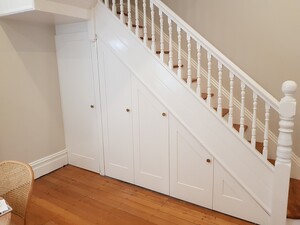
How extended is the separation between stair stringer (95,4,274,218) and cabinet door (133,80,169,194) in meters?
0.14

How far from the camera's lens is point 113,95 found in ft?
9.46

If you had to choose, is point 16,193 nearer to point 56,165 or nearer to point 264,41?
point 56,165

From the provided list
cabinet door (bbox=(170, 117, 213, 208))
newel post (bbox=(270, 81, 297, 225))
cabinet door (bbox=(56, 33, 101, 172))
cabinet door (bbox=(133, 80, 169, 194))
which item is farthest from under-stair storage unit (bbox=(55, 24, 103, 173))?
newel post (bbox=(270, 81, 297, 225))

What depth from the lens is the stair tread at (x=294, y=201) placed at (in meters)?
2.04

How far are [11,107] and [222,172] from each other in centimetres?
255

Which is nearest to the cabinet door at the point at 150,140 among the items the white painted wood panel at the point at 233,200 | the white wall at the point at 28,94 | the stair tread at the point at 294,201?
the white painted wood panel at the point at 233,200

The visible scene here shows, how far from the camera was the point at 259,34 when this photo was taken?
8.95 ft

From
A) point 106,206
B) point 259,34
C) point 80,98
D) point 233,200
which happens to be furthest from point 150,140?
point 259,34

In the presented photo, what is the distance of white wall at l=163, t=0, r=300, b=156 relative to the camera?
2.56 meters

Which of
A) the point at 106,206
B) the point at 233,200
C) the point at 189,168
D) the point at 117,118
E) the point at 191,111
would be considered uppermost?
the point at 191,111

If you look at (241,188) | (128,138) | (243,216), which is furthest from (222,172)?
(128,138)

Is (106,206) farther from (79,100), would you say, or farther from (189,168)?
(79,100)

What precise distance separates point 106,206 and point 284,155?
1.83 meters

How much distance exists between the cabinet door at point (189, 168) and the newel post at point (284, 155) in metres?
0.60
